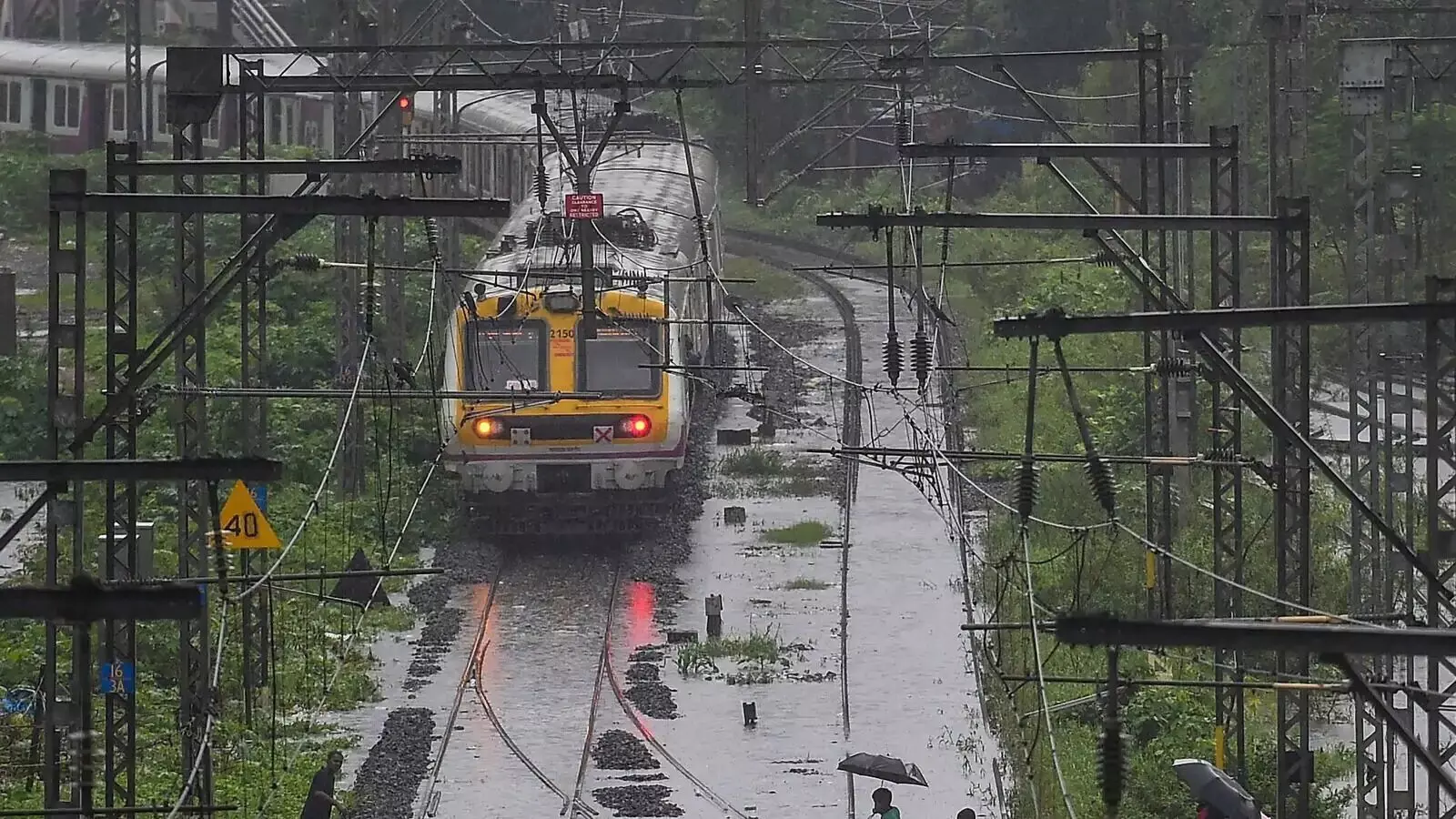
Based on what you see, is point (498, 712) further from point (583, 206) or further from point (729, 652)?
point (583, 206)

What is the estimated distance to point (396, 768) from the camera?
56.1 ft

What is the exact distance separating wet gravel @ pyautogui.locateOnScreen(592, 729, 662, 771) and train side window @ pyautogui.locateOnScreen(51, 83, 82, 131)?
3264cm

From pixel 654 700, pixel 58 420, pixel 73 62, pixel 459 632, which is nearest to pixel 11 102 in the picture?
pixel 73 62

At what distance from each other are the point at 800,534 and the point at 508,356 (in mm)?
4324

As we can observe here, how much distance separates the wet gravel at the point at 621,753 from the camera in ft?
57.0

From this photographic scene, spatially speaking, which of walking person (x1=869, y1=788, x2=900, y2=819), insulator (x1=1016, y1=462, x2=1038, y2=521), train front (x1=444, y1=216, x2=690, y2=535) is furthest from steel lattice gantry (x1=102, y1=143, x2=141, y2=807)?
train front (x1=444, y1=216, x2=690, y2=535)

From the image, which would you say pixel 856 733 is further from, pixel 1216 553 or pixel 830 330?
pixel 830 330

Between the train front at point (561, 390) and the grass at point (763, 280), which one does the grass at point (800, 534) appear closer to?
the train front at point (561, 390)

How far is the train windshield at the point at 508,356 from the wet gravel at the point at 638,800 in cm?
642

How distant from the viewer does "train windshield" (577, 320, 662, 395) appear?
22734mm

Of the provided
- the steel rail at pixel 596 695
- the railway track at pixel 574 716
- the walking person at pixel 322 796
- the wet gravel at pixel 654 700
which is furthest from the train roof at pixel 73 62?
the walking person at pixel 322 796

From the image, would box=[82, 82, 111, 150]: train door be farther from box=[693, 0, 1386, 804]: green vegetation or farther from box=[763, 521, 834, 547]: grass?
box=[763, 521, 834, 547]: grass

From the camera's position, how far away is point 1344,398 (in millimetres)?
33312

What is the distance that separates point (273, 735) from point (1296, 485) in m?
7.04
